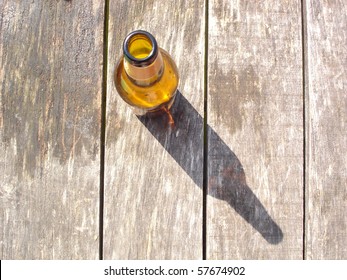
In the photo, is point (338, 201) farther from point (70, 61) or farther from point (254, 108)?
point (70, 61)

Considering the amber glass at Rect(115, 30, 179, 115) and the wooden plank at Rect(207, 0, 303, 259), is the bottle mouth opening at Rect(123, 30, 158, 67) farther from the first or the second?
the wooden plank at Rect(207, 0, 303, 259)

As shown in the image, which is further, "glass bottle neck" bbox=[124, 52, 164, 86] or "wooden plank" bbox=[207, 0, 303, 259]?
"wooden plank" bbox=[207, 0, 303, 259]

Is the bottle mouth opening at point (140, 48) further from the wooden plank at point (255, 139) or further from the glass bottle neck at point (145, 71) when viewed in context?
the wooden plank at point (255, 139)

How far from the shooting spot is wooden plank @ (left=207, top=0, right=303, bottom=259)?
1198 millimetres

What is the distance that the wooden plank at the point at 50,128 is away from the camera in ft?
3.94

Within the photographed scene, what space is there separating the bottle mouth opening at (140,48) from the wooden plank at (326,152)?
1.31 feet

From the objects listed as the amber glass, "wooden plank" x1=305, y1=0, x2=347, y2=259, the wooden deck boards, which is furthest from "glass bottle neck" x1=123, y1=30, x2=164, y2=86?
"wooden plank" x1=305, y1=0, x2=347, y2=259

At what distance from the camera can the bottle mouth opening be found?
99 centimetres

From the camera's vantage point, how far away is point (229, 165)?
3.94ft

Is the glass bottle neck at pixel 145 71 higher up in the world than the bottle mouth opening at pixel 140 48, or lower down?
lower down

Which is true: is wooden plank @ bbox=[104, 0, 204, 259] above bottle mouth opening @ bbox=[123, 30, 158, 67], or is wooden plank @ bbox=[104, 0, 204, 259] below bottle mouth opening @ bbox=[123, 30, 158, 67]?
below

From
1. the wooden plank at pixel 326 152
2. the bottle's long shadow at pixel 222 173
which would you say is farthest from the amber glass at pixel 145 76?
the wooden plank at pixel 326 152

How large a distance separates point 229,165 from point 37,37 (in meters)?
0.56

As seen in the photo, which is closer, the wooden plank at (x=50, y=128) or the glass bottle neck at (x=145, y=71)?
the glass bottle neck at (x=145, y=71)
